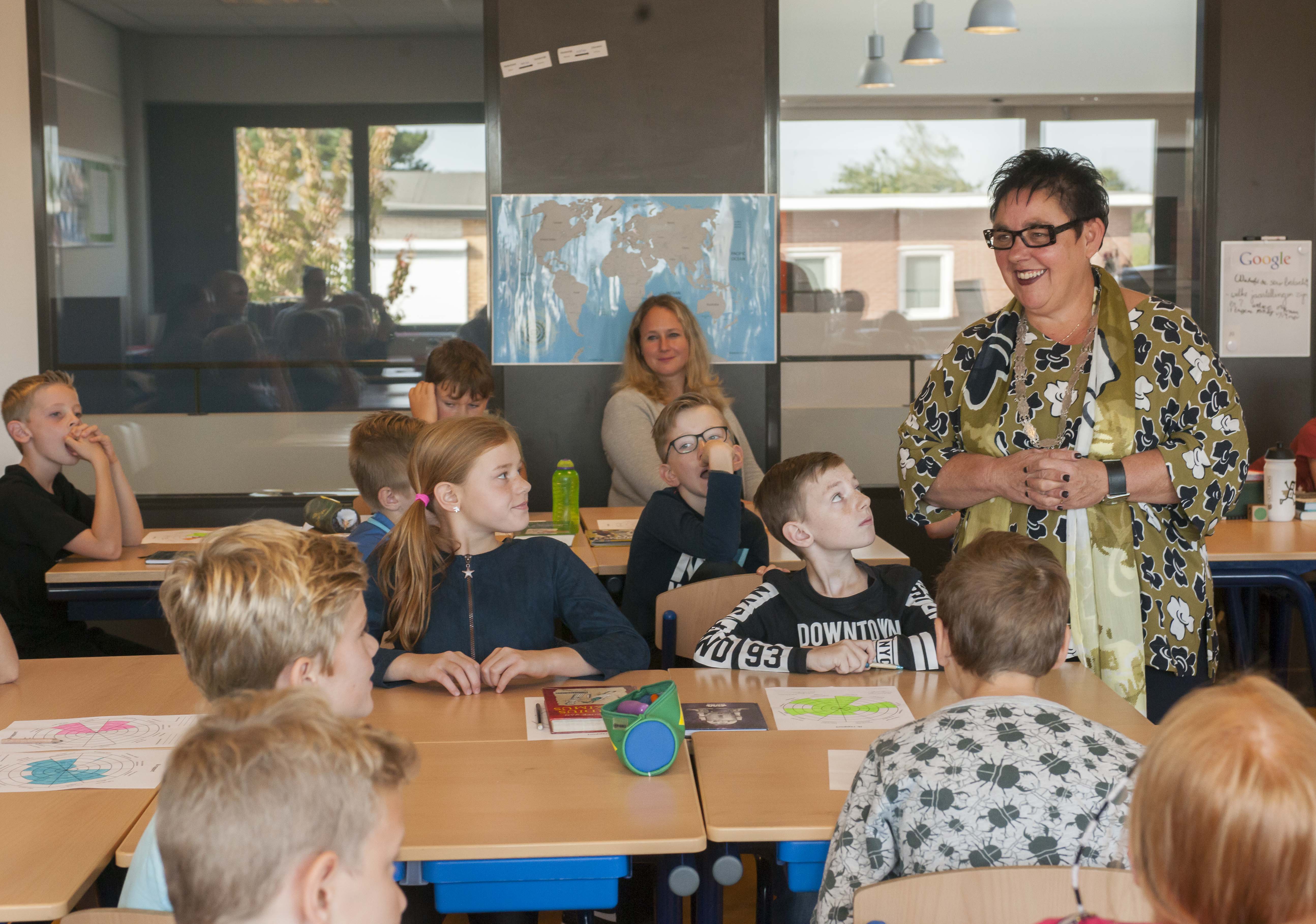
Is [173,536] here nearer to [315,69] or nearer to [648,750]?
[315,69]

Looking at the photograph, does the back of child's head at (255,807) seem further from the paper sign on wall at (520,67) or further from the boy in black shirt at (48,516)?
the paper sign on wall at (520,67)

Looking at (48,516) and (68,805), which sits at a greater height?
(48,516)

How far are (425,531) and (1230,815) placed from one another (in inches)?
70.5

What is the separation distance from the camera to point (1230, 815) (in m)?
0.81

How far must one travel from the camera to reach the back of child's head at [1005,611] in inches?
65.3

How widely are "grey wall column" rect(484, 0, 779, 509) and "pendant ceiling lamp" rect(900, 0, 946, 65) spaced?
0.56m

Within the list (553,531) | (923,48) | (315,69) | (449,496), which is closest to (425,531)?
(449,496)

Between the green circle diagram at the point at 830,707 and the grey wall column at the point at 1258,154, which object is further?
the grey wall column at the point at 1258,154

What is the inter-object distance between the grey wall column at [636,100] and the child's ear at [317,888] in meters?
4.08

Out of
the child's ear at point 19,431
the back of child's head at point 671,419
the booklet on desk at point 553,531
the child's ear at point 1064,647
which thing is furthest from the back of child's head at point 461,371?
the child's ear at point 1064,647

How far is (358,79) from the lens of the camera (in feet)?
15.6

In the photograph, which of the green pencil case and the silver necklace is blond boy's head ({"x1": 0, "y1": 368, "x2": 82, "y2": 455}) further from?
the silver necklace

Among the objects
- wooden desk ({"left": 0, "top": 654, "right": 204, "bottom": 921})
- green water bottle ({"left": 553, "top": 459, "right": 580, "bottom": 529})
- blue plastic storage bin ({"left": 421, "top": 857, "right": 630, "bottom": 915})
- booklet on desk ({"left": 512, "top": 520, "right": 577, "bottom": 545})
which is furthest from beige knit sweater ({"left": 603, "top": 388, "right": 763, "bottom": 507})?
blue plastic storage bin ({"left": 421, "top": 857, "right": 630, "bottom": 915})

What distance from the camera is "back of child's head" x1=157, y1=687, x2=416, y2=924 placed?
0.97 meters
